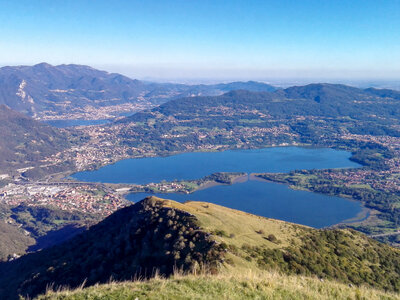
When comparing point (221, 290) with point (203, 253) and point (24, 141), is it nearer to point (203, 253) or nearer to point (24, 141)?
point (203, 253)

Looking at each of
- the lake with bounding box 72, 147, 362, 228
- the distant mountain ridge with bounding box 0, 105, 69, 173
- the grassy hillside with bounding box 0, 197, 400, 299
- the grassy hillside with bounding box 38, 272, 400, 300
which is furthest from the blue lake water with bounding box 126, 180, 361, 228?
the distant mountain ridge with bounding box 0, 105, 69, 173

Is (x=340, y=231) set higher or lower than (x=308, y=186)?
higher

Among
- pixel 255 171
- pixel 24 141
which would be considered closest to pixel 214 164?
pixel 255 171

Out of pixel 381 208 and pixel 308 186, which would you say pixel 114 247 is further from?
pixel 308 186

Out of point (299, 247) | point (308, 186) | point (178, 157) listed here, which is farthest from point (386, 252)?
point (178, 157)

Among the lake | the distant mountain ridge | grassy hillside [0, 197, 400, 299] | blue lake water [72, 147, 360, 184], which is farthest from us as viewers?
the distant mountain ridge

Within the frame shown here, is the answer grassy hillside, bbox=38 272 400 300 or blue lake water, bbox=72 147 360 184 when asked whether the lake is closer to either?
blue lake water, bbox=72 147 360 184

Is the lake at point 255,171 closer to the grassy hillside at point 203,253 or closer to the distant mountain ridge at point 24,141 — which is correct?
the distant mountain ridge at point 24,141
